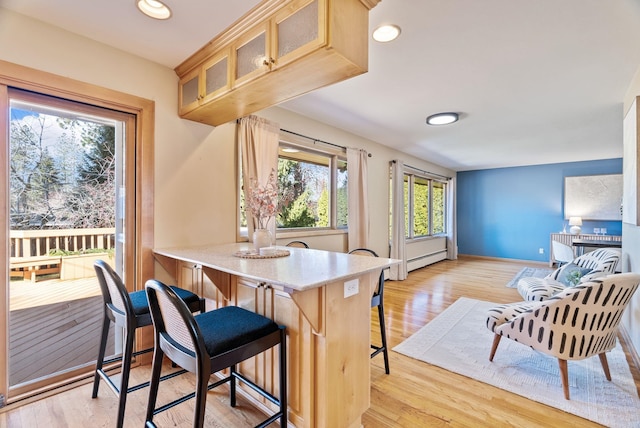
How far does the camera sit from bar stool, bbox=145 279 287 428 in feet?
3.84

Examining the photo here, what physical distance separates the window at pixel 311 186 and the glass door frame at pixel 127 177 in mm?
1000

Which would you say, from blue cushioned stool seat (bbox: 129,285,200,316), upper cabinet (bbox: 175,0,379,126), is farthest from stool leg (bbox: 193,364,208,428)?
upper cabinet (bbox: 175,0,379,126)

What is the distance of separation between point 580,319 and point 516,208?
6318 mm

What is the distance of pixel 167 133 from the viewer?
95.0 inches

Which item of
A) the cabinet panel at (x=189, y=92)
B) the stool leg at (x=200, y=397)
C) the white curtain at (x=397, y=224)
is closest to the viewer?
the stool leg at (x=200, y=397)

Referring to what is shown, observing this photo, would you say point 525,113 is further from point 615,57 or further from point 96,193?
point 96,193

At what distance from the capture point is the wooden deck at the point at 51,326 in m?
1.93

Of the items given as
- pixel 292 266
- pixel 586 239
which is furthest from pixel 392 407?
pixel 586 239

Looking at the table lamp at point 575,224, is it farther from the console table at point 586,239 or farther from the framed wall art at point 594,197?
the framed wall art at point 594,197

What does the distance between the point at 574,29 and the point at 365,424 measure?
9.31 ft

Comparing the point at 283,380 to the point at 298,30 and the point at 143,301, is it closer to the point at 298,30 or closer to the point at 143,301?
the point at 143,301

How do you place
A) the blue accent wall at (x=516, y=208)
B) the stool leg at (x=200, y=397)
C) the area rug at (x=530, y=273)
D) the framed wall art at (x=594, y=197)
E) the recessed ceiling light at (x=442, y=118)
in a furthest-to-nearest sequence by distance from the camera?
1. the blue accent wall at (x=516, y=208)
2. the framed wall art at (x=594, y=197)
3. the area rug at (x=530, y=273)
4. the recessed ceiling light at (x=442, y=118)
5. the stool leg at (x=200, y=397)

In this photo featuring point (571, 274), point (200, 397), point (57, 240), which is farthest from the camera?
point (571, 274)

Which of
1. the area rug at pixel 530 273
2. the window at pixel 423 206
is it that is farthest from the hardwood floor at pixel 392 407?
the window at pixel 423 206
